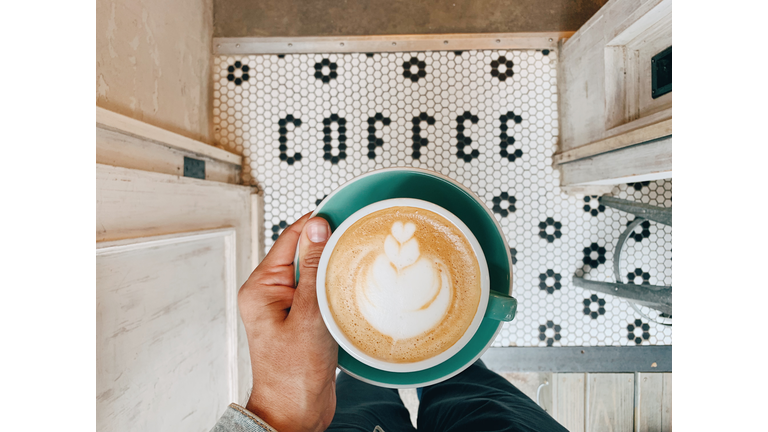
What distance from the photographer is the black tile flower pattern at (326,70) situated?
1.15 m

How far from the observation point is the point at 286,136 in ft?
3.81

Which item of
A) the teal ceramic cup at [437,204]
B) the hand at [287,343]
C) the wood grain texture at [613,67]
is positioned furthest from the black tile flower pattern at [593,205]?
the hand at [287,343]

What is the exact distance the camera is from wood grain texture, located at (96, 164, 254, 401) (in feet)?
1.88

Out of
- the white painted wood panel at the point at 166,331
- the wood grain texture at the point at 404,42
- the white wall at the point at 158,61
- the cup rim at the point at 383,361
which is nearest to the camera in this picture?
the cup rim at the point at 383,361

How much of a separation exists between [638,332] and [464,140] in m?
0.92

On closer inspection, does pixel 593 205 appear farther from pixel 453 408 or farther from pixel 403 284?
pixel 403 284

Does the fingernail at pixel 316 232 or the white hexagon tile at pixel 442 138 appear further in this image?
the white hexagon tile at pixel 442 138

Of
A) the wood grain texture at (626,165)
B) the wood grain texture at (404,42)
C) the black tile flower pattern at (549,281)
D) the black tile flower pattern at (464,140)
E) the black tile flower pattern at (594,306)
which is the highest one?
the wood grain texture at (404,42)

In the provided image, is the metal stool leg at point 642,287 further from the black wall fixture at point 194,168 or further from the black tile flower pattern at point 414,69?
the black wall fixture at point 194,168

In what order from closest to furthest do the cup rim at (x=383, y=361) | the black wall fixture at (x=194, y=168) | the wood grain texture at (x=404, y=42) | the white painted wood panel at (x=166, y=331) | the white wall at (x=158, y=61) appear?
1. the cup rim at (x=383, y=361)
2. the white painted wood panel at (x=166, y=331)
3. the white wall at (x=158, y=61)
4. the black wall fixture at (x=194, y=168)
5. the wood grain texture at (x=404, y=42)

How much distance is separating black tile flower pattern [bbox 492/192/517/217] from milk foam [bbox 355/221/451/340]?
0.73 metres

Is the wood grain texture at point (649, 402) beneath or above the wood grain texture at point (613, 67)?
beneath

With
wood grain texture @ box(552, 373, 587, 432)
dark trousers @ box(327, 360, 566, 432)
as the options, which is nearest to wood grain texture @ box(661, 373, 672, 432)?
wood grain texture @ box(552, 373, 587, 432)

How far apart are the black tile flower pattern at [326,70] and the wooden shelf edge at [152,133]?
39cm
